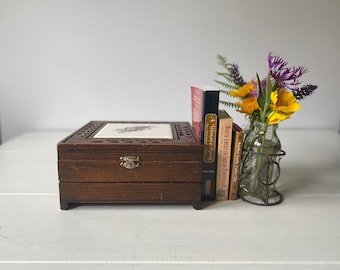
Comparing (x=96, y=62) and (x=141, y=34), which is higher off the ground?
(x=141, y=34)

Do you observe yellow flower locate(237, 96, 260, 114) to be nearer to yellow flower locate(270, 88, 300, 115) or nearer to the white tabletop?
yellow flower locate(270, 88, 300, 115)

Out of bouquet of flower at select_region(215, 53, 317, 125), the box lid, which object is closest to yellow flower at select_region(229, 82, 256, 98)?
bouquet of flower at select_region(215, 53, 317, 125)

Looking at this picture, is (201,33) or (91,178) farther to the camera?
(201,33)

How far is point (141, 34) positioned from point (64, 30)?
12.4 inches

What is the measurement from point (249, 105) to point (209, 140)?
112 mm

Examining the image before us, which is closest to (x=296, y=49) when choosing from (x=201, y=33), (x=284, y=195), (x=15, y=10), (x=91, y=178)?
(x=201, y=33)

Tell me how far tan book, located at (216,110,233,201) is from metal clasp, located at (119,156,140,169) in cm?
18

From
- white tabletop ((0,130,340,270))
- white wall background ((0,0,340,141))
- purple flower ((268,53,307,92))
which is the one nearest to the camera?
white tabletop ((0,130,340,270))

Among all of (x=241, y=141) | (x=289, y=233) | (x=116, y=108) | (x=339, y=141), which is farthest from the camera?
(x=116, y=108)

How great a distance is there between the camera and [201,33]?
4.13ft

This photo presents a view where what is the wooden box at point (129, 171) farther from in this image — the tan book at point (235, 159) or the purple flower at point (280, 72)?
the purple flower at point (280, 72)

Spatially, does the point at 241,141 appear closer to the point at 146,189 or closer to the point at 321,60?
the point at 146,189

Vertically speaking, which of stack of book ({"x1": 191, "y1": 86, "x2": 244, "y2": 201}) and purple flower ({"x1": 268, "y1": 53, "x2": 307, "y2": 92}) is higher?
purple flower ({"x1": 268, "y1": 53, "x2": 307, "y2": 92})

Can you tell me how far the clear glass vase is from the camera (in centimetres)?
66
